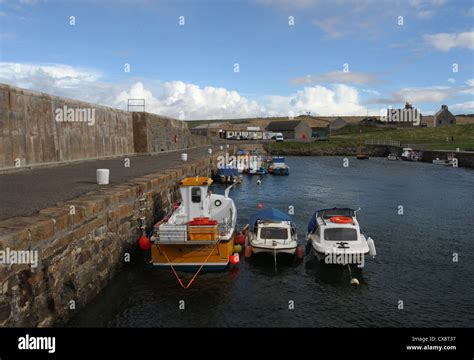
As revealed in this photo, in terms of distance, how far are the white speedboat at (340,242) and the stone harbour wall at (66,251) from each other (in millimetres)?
8209

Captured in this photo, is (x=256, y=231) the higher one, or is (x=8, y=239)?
(x=8, y=239)

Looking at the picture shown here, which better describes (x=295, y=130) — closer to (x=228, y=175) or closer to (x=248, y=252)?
(x=228, y=175)

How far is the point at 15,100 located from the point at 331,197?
26756mm

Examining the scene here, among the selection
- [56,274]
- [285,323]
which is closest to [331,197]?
[285,323]

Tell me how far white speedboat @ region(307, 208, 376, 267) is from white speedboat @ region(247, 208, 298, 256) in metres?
1.15

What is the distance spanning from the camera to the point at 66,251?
36.8ft

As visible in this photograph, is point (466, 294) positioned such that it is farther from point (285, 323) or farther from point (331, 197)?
point (331, 197)

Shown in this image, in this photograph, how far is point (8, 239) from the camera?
855 centimetres

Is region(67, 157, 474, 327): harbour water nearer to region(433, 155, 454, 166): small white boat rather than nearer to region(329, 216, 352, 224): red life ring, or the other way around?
region(329, 216, 352, 224): red life ring

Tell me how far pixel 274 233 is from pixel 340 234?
2951 mm

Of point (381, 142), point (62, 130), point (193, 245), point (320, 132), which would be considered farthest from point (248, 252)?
point (320, 132)

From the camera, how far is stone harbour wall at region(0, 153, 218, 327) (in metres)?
8.81
